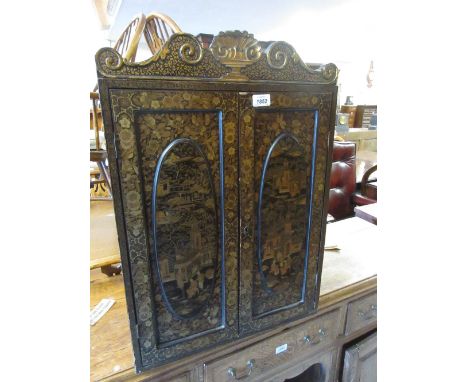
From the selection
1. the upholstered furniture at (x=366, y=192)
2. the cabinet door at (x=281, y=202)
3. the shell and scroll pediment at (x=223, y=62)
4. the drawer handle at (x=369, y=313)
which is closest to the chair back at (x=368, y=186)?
the upholstered furniture at (x=366, y=192)

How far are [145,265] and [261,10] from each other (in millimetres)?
4149

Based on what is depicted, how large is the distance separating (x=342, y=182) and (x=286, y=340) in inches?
57.9

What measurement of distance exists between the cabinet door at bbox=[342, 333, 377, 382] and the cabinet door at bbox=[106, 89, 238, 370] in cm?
60

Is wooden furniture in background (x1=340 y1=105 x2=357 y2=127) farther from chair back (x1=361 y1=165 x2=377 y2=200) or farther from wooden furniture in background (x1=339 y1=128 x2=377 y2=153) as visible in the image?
chair back (x1=361 y1=165 x2=377 y2=200)

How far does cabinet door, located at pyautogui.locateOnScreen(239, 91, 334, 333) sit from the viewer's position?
0.69 metres

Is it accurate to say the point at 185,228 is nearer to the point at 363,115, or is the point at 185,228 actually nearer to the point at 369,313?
the point at 369,313

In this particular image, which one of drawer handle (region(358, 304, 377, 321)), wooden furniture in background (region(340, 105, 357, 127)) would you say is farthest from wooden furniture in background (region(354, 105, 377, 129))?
drawer handle (region(358, 304, 377, 321))

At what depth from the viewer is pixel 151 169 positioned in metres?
0.61

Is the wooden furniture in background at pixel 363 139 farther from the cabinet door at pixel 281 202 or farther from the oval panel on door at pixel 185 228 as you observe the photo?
the oval panel on door at pixel 185 228

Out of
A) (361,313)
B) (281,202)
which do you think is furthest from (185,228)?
(361,313)

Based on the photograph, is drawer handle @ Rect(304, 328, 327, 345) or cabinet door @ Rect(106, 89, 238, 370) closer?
cabinet door @ Rect(106, 89, 238, 370)

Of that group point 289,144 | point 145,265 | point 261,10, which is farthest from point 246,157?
point 261,10
